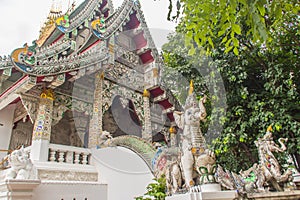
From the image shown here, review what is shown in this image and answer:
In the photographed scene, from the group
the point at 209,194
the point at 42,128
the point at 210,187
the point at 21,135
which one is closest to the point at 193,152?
the point at 210,187

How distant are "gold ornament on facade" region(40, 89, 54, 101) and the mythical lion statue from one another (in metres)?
1.44

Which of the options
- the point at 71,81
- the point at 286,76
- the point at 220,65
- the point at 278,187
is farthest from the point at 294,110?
the point at 71,81

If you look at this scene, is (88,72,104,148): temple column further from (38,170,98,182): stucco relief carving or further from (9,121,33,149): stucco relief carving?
(9,121,33,149): stucco relief carving

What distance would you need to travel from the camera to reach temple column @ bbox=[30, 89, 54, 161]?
5.18 metres

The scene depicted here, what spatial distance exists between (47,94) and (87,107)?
1.13 meters

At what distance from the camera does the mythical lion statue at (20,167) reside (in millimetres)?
4418

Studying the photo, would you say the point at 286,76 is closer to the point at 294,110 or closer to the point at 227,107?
the point at 294,110

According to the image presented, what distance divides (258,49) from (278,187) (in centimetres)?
400

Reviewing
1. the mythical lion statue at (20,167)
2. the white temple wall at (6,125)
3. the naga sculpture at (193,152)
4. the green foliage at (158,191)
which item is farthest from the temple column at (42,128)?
the naga sculpture at (193,152)

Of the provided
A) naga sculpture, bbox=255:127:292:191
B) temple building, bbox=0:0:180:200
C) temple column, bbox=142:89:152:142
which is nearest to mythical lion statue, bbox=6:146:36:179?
temple building, bbox=0:0:180:200

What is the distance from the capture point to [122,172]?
17.6 feet

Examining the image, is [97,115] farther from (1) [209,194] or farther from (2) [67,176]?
(1) [209,194]

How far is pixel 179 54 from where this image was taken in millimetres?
7840

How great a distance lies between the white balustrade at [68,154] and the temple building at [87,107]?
0.02 meters
